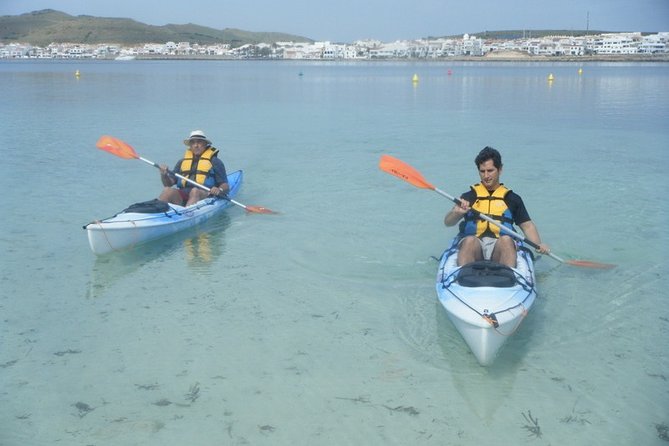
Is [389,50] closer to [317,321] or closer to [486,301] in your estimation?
[317,321]

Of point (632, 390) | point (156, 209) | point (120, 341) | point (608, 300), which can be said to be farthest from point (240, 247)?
point (632, 390)

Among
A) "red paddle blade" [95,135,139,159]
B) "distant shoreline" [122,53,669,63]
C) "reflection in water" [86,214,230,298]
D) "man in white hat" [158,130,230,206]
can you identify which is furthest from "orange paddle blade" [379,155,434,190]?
"distant shoreline" [122,53,669,63]

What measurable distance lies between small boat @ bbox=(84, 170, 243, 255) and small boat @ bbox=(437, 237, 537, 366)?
145 inches

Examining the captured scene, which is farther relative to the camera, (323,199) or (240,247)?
(323,199)

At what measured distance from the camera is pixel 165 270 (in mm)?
6789

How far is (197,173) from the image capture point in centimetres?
827

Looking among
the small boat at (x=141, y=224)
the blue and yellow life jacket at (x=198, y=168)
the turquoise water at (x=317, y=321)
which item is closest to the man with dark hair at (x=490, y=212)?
the turquoise water at (x=317, y=321)

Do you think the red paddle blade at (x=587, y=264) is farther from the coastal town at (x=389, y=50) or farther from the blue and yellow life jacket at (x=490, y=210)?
the coastal town at (x=389, y=50)

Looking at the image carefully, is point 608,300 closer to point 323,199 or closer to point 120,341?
point 120,341

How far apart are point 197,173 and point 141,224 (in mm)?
1478

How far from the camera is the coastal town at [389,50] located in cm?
12419

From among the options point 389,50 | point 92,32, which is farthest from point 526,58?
point 92,32

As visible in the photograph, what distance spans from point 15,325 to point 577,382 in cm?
470

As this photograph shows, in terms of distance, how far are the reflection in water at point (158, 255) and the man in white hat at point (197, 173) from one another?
457 millimetres
